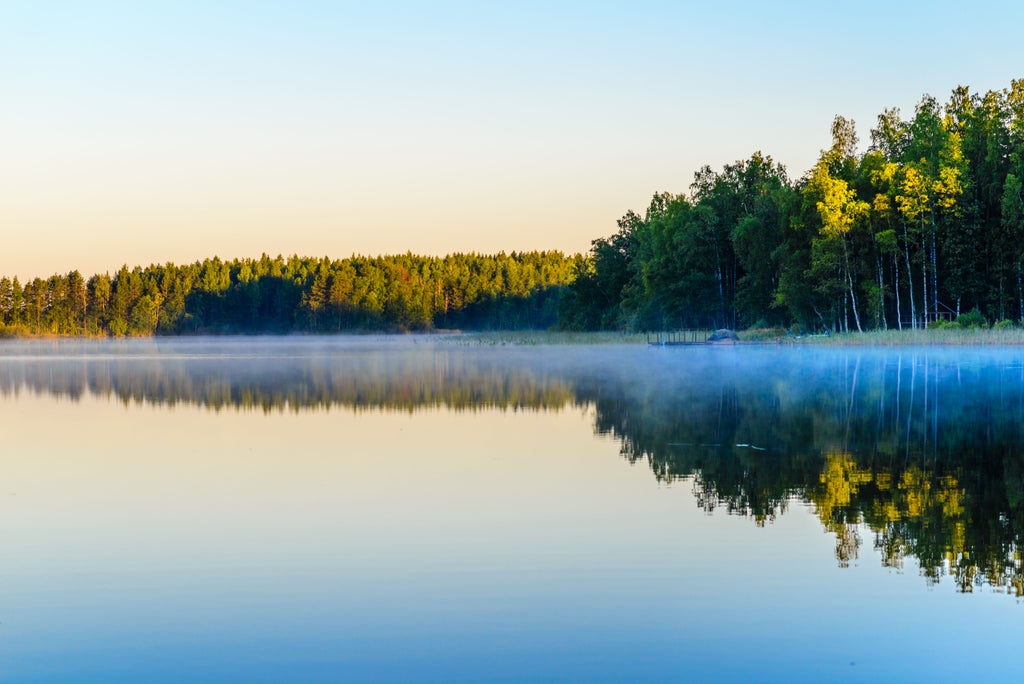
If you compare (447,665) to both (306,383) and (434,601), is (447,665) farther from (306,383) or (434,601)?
(306,383)

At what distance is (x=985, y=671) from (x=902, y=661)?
512 mm

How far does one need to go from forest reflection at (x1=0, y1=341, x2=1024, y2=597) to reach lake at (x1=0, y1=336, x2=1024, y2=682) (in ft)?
0.36

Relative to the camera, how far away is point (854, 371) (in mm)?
43062

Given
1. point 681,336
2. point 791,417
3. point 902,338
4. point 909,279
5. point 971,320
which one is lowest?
point 791,417

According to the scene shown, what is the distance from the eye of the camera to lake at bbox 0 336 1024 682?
7250 millimetres

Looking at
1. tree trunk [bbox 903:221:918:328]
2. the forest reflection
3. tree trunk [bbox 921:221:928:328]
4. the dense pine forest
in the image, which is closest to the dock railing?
the dense pine forest

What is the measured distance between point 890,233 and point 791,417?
53.9 m

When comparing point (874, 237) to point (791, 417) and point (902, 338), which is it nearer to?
point (902, 338)

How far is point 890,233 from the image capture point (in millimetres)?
72750

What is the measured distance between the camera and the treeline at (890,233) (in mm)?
72438

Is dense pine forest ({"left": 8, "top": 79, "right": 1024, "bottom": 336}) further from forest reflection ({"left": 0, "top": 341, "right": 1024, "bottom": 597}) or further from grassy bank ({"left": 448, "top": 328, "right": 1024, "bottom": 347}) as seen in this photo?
forest reflection ({"left": 0, "top": 341, "right": 1024, "bottom": 597})

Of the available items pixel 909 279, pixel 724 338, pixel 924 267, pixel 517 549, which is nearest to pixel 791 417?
pixel 517 549

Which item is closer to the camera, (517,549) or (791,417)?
(517,549)

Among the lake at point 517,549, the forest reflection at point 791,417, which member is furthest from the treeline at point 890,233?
the lake at point 517,549
